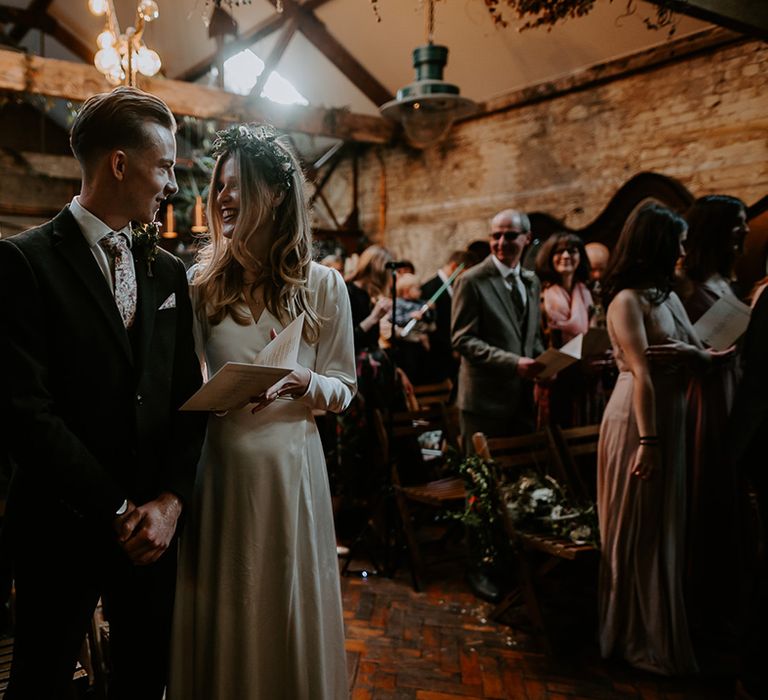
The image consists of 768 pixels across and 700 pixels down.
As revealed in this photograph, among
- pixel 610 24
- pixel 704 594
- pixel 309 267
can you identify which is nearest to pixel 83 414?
pixel 309 267

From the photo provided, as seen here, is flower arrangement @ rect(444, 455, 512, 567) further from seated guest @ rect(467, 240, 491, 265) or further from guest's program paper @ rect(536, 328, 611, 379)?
seated guest @ rect(467, 240, 491, 265)

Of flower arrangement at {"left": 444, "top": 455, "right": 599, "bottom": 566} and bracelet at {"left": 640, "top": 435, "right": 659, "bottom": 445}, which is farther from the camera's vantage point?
flower arrangement at {"left": 444, "top": 455, "right": 599, "bottom": 566}

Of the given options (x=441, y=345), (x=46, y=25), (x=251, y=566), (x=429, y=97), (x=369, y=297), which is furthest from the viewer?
(x=46, y=25)

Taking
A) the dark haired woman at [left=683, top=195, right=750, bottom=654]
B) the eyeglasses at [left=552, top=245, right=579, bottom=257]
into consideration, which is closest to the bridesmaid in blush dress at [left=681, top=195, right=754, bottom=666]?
the dark haired woman at [left=683, top=195, right=750, bottom=654]

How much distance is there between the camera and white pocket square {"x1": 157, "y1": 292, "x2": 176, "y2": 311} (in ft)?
5.83

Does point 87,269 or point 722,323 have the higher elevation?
point 87,269

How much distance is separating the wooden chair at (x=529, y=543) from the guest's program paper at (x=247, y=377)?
1.87 metres

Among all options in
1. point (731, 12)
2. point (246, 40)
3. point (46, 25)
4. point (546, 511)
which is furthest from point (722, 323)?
point (46, 25)

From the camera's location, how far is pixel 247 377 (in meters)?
1.64

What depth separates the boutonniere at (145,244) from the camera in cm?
179

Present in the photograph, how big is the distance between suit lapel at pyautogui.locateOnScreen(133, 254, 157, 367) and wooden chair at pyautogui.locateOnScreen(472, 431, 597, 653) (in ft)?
6.95

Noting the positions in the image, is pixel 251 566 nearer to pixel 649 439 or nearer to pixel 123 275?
pixel 123 275

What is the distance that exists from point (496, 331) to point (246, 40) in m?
6.95

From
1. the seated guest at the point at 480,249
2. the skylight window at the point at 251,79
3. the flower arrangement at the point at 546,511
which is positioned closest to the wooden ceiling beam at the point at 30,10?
the skylight window at the point at 251,79
